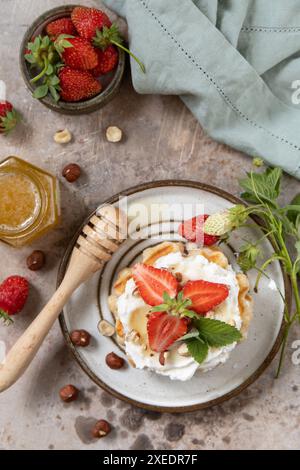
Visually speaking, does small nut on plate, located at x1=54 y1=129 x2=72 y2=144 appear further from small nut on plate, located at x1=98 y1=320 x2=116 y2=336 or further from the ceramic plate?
small nut on plate, located at x1=98 y1=320 x2=116 y2=336

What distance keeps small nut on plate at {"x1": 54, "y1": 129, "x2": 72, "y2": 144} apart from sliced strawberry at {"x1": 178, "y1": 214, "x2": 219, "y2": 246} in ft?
1.36

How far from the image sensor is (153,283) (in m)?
1.40

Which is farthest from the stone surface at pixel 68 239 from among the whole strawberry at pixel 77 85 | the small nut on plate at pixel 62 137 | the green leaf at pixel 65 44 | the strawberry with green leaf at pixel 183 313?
the strawberry with green leaf at pixel 183 313

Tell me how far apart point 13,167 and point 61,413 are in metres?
0.70

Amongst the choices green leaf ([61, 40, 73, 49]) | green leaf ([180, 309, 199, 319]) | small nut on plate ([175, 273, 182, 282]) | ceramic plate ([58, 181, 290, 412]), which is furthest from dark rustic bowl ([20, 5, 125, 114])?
green leaf ([180, 309, 199, 319])

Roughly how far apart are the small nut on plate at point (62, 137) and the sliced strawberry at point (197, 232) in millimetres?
415

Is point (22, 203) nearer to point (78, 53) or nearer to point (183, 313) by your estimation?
point (78, 53)

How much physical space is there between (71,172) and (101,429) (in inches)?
28.2

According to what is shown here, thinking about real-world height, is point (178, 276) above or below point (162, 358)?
above

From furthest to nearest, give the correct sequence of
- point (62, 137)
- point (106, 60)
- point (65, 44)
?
point (62, 137) → point (106, 60) → point (65, 44)

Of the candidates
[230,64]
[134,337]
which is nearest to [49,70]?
[230,64]

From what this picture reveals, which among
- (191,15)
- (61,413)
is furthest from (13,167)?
(61,413)

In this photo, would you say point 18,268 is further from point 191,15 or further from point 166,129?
point 191,15

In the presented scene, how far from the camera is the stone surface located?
1675mm
